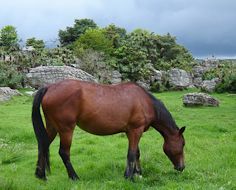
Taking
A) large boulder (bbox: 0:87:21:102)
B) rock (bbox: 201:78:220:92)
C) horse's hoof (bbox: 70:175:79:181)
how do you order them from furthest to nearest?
rock (bbox: 201:78:220:92)
large boulder (bbox: 0:87:21:102)
horse's hoof (bbox: 70:175:79:181)

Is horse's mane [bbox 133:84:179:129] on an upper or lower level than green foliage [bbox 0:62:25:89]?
upper

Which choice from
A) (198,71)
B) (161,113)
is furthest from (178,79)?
(161,113)

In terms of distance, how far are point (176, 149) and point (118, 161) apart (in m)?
1.58

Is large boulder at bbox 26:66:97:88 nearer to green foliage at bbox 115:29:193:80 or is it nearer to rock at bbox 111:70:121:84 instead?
rock at bbox 111:70:121:84

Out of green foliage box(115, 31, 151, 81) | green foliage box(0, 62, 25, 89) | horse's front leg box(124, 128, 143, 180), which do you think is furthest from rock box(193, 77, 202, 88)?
horse's front leg box(124, 128, 143, 180)

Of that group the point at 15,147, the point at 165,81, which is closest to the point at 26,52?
the point at 165,81

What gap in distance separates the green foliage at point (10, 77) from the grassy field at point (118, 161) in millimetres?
14179

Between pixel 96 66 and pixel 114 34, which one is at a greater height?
pixel 114 34

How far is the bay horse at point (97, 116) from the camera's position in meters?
7.68

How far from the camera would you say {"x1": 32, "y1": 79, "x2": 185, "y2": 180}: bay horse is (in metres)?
7.68

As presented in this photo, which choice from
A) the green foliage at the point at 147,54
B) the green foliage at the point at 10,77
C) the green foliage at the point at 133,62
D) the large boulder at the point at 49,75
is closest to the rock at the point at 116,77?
the green foliage at the point at 133,62

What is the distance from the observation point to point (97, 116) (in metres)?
7.91

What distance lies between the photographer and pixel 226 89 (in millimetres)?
32969

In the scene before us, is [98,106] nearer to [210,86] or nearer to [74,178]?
[74,178]
